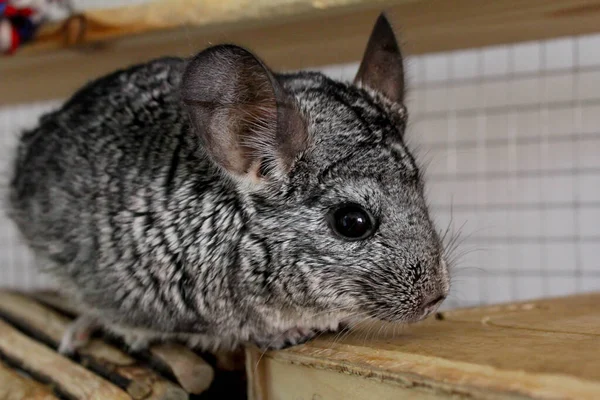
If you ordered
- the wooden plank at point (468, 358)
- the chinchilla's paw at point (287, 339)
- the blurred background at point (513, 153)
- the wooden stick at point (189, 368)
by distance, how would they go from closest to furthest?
the wooden plank at point (468, 358) < the chinchilla's paw at point (287, 339) < the wooden stick at point (189, 368) < the blurred background at point (513, 153)

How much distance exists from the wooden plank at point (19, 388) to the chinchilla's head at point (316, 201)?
579mm

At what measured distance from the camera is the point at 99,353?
1854 millimetres

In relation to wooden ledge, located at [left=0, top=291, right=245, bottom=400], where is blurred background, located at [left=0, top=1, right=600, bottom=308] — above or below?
above

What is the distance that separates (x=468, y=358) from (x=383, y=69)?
0.81 metres

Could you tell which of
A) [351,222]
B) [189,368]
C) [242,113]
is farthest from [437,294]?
[189,368]

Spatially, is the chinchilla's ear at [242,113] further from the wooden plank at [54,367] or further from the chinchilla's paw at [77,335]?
the chinchilla's paw at [77,335]

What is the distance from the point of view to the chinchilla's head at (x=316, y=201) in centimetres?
140

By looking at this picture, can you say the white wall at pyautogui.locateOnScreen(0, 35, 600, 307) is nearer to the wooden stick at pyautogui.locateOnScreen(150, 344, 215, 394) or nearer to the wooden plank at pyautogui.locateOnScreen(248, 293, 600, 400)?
the wooden plank at pyautogui.locateOnScreen(248, 293, 600, 400)

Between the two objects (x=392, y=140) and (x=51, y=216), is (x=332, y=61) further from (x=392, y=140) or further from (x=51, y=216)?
(x=51, y=216)

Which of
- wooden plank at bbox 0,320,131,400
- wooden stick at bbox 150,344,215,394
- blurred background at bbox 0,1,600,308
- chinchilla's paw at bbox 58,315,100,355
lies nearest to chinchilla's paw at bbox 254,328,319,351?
wooden stick at bbox 150,344,215,394

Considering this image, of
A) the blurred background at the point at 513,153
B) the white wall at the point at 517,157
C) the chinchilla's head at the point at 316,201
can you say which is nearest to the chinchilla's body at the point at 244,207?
the chinchilla's head at the point at 316,201

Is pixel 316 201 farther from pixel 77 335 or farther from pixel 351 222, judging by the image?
Result: pixel 77 335

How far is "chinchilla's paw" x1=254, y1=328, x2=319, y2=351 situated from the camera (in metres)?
1.54

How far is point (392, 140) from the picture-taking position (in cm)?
154
